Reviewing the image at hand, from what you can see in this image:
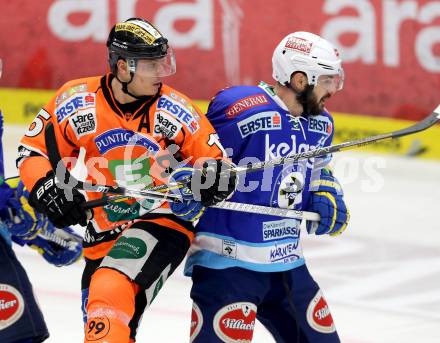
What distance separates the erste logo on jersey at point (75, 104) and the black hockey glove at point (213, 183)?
0.50 metres

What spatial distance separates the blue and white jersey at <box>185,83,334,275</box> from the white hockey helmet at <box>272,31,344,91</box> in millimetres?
118

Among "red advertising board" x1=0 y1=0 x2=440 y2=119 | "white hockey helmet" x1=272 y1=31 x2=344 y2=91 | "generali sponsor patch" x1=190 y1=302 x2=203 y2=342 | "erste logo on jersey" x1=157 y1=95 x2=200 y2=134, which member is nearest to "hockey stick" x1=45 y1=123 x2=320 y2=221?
"erste logo on jersey" x1=157 y1=95 x2=200 y2=134

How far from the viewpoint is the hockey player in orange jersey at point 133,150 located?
448 centimetres

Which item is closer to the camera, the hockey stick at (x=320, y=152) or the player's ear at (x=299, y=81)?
the hockey stick at (x=320, y=152)

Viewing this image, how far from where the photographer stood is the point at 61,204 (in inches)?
171

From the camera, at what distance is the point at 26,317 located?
15.8ft

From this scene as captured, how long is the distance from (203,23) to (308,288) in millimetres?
5088

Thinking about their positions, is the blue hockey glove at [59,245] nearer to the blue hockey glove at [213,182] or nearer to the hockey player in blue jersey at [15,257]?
the hockey player in blue jersey at [15,257]

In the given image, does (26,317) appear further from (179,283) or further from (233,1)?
(233,1)

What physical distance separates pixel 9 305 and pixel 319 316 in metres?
1.22

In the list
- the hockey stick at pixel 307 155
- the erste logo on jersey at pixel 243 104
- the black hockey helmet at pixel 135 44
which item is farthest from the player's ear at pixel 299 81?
the black hockey helmet at pixel 135 44

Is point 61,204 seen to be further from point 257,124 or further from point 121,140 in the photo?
point 257,124

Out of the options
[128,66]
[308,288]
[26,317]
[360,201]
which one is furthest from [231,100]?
[360,201]

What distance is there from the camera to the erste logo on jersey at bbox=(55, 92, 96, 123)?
4.55 meters
